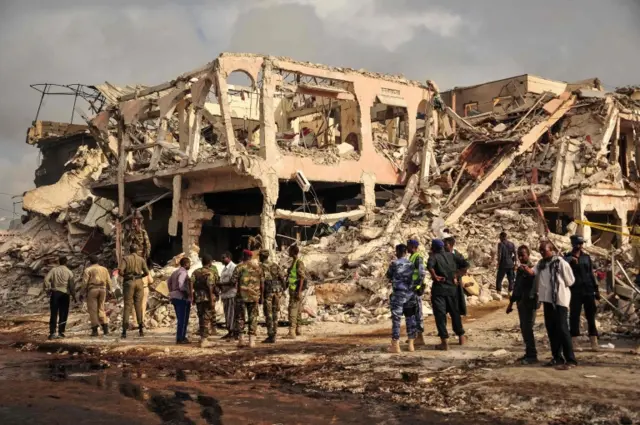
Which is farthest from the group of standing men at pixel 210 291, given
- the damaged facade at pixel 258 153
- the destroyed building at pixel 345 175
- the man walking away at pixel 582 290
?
the damaged facade at pixel 258 153

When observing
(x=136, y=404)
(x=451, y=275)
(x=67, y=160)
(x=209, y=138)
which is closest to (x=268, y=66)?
(x=209, y=138)

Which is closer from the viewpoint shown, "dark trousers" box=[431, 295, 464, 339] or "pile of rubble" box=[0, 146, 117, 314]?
"dark trousers" box=[431, 295, 464, 339]

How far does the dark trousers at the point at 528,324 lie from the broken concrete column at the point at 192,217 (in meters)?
12.4

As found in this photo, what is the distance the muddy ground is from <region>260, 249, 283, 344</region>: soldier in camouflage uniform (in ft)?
1.32

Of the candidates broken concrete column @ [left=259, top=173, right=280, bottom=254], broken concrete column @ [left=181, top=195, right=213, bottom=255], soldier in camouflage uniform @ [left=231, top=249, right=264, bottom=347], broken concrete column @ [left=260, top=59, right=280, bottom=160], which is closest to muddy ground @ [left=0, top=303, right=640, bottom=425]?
soldier in camouflage uniform @ [left=231, top=249, right=264, bottom=347]

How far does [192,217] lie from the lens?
19.0m

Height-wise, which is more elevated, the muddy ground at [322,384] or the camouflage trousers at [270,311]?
the camouflage trousers at [270,311]

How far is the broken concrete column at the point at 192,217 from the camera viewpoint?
1894 cm

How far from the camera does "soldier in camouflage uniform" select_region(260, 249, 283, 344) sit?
10.4 m

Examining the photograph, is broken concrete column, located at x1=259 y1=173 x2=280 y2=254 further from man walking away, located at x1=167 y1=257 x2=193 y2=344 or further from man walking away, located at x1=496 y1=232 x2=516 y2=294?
man walking away, located at x1=167 y1=257 x2=193 y2=344

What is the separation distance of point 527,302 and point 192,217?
12630mm

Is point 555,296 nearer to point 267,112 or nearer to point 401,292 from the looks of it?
point 401,292

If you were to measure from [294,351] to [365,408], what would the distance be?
349cm

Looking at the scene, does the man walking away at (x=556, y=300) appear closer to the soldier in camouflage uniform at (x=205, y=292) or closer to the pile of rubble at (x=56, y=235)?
the soldier in camouflage uniform at (x=205, y=292)
